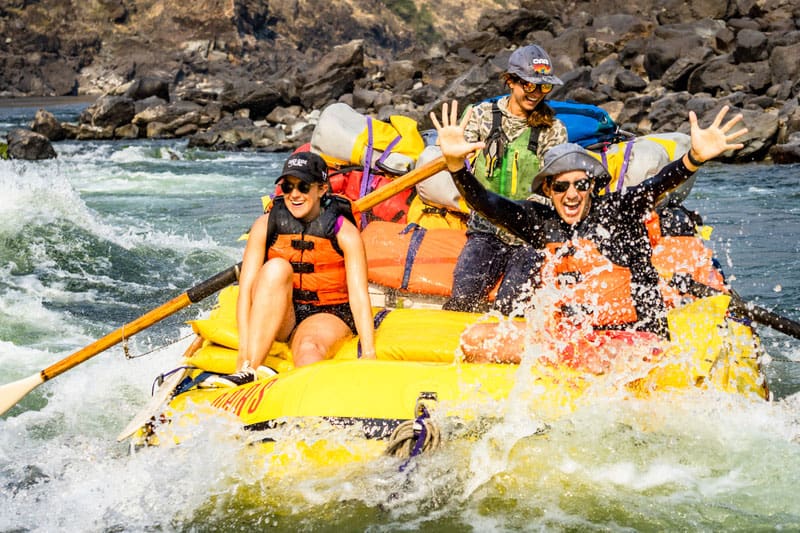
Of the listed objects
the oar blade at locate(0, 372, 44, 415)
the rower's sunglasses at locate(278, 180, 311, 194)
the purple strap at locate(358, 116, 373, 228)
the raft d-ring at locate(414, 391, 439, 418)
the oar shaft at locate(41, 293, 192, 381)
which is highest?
the rower's sunglasses at locate(278, 180, 311, 194)

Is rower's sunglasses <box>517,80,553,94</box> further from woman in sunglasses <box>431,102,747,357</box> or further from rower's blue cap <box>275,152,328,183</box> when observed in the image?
rower's blue cap <box>275,152,328,183</box>

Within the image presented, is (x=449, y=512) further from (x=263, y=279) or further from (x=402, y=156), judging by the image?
(x=402, y=156)

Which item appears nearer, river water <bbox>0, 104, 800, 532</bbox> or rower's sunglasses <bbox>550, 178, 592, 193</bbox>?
river water <bbox>0, 104, 800, 532</bbox>

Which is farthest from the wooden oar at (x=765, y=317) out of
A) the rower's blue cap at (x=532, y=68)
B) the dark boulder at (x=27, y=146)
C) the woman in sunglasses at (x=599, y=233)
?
the dark boulder at (x=27, y=146)

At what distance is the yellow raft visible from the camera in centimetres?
349

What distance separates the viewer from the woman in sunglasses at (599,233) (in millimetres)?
3697

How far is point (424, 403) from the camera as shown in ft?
11.4

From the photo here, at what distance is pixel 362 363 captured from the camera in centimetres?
378

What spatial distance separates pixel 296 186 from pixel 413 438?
1403 millimetres

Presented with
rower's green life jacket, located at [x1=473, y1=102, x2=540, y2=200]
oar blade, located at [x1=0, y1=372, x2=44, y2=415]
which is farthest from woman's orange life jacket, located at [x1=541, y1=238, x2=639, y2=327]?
oar blade, located at [x1=0, y1=372, x2=44, y2=415]

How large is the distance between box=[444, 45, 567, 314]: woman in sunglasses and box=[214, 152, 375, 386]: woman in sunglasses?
2.44 feet

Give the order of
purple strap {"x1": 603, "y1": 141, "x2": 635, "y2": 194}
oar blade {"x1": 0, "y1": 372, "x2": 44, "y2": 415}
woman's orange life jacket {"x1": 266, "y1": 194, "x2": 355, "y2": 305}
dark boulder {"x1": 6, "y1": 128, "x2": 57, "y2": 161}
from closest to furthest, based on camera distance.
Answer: woman's orange life jacket {"x1": 266, "y1": 194, "x2": 355, "y2": 305} < oar blade {"x1": 0, "y1": 372, "x2": 44, "y2": 415} < purple strap {"x1": 603, "y1": 141, "x2": 635, "y2": 194} < dark boulder {"x1": 6, "y1": 128, "x2": 57, "y2": 161}

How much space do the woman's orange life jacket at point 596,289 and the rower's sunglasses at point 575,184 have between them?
0.72 ft

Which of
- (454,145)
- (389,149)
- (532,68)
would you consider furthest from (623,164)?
(454,145)
